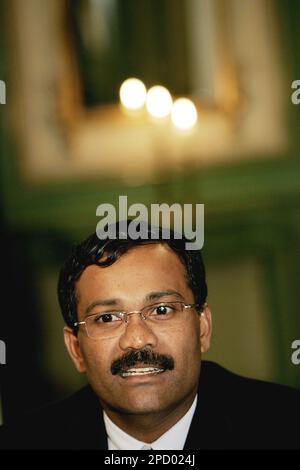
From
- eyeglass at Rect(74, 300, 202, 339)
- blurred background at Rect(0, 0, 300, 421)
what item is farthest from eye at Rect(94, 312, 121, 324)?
blurred background at Rect(0, 0, 300, 421)

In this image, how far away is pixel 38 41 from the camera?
7.07 feet

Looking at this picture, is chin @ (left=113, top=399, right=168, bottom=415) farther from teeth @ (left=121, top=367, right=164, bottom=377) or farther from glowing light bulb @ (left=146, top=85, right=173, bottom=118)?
glowing light bulb @ (left=146, top=85, right=173, bottom=118)

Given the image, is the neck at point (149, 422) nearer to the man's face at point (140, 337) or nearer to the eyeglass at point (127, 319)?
the man's face at point (140, 337)

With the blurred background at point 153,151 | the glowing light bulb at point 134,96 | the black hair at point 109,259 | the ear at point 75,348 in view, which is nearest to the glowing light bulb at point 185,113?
the blurred background at point 153,151

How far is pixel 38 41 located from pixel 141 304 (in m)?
1.24

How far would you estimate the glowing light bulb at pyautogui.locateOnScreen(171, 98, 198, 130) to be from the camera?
208 cm

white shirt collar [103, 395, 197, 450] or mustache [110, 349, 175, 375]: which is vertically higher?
mustache [110, 349, 175, 375]

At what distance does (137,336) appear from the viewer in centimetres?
115

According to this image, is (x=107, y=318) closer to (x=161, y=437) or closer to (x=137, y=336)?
(x=137, y=336)

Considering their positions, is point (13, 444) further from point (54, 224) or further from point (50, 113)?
point (50, 113)

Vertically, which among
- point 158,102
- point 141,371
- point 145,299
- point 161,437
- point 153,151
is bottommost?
point 161,437

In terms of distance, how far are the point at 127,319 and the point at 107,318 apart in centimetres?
4

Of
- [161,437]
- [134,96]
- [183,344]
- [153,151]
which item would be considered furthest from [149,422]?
[153,151]

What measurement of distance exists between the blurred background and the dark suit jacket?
11 cm
